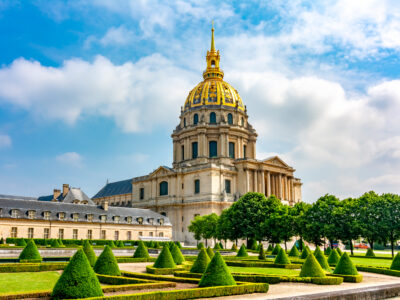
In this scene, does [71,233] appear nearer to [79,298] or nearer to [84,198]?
[84,198]

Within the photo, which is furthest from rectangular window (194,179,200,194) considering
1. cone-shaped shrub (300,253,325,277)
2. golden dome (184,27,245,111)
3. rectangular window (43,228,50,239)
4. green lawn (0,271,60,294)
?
cone-shaped shrub (300,253,325,277)

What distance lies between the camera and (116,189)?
108m

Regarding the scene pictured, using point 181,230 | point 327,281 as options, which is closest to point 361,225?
point 327,281

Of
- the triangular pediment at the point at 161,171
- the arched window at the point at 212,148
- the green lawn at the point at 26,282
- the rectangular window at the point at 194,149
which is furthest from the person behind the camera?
the rectangular window at the point at 194,149

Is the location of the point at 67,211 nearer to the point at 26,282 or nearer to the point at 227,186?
the point at 227,186

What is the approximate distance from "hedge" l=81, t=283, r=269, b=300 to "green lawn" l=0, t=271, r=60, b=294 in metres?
5.35

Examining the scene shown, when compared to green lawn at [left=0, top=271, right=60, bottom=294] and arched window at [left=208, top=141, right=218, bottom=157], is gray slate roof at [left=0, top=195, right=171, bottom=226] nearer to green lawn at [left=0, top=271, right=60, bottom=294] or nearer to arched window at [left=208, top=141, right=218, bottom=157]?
arched window at [left=208, top=141, right=218, bottom=157]

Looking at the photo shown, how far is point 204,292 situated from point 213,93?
7762 cm

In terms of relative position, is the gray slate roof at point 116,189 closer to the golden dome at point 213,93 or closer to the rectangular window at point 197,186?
the golden dome at point 213,93

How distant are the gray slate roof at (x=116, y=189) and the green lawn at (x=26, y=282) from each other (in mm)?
79343

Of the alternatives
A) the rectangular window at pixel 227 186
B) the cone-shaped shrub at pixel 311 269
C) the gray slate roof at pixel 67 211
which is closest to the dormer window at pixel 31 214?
the gray slate roof at pixel 67 211

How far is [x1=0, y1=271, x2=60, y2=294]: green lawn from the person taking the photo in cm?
1686

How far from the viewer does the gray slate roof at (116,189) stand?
10394cm

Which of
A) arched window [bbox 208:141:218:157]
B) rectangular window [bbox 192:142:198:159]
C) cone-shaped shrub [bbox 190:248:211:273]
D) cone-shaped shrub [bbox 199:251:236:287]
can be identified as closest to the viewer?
cone-shaped shrub [bbox 199:251:236:287]
